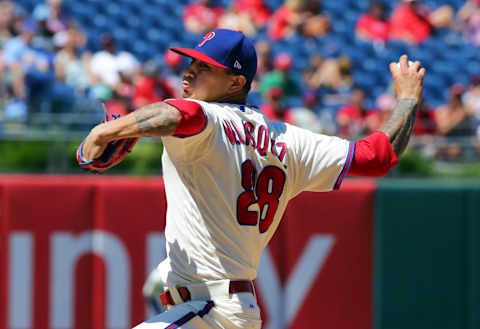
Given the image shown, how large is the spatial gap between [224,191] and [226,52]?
53 centimetres

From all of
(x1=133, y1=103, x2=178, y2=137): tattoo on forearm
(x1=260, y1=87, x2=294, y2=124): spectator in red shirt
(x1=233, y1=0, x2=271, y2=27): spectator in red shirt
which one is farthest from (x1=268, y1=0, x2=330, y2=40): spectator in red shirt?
(x1=133, y1=103, x2=178, y2=137): tattoo on forearm

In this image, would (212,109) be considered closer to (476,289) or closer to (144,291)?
(144,291)

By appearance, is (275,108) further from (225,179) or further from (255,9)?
(225,179)

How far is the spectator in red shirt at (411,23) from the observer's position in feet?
32.9

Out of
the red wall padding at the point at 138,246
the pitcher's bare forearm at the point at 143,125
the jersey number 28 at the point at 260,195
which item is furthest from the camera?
the red wall padding at the point at 138,246

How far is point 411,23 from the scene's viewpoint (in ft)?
33.4

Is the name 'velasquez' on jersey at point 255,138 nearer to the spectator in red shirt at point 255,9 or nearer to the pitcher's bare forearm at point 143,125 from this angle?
the pitcher's bare forearm at point 143,125

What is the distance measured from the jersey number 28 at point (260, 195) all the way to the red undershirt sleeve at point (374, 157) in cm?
32

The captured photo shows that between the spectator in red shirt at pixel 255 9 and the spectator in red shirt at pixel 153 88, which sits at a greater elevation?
the spectator in red shirt at pixel 255 9

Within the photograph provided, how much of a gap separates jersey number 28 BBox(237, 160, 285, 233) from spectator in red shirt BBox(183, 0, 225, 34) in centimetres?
721

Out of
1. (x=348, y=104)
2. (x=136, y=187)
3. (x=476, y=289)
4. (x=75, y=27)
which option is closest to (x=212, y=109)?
(x=136, y=187)

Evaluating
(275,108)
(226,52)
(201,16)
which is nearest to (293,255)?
(275,108)

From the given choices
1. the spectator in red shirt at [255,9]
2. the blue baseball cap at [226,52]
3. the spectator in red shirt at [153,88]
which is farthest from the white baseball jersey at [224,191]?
the spectator in red shirt at [255,9]

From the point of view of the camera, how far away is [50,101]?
23.7 ft
